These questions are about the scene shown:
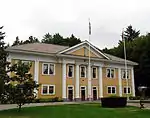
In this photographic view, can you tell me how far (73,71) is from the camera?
49.4 metres

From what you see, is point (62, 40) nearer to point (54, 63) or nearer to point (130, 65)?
point (130, 65)

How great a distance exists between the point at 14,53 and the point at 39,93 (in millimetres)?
7272

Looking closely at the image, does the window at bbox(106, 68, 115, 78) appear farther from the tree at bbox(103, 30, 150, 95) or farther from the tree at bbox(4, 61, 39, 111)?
the tree at bbox(4, 61, 39, 111)

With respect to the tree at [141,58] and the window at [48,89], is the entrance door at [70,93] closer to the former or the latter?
the window at [48,89]

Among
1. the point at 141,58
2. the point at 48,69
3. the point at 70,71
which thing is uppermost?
the point at 141,58

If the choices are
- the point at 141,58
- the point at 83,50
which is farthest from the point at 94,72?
the point at 141,58

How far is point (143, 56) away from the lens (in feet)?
197

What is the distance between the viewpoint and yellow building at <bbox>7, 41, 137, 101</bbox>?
45000 mm

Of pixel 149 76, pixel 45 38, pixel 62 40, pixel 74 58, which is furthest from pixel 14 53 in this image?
pixel 45 38

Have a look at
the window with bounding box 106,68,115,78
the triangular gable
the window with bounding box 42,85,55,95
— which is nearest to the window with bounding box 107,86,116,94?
the window with bounding box 106,68,115,78

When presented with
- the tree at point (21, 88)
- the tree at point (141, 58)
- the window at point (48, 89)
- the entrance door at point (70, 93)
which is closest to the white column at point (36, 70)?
the window at point (48, 89)

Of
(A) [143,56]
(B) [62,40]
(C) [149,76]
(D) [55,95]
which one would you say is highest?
(B) [62,40]

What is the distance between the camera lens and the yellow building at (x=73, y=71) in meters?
45.0

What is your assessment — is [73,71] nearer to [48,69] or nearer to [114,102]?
[48,69]
